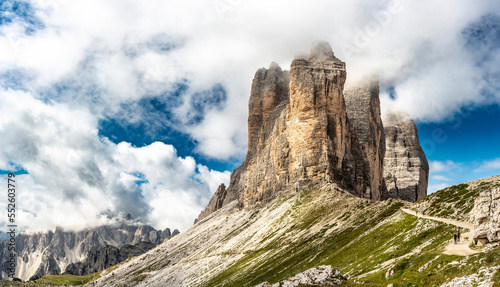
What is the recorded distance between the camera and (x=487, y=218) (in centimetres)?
4681

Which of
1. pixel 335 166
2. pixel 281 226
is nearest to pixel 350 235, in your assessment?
pixel 281 226

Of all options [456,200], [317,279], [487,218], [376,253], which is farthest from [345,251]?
[487,218]

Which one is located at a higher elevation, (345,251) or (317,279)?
(345,251)

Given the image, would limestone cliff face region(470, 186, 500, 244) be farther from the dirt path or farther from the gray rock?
the gray rock

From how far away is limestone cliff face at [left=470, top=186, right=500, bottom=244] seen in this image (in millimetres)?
44656

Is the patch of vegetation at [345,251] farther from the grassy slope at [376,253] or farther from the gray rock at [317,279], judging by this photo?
the gray rock at [317,279]

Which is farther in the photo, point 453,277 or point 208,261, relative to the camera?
point 208,261

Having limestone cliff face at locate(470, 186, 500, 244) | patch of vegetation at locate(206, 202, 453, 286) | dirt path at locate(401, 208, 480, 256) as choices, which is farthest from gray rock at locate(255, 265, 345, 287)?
limestone cliff face at locate(470, 186, 500, 244)

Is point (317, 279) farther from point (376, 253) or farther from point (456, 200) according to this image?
point (456, 200)

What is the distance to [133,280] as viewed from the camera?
7431 inches

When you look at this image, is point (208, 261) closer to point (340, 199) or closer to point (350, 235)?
point (340, 199)

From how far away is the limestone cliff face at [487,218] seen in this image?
44656 millimetres

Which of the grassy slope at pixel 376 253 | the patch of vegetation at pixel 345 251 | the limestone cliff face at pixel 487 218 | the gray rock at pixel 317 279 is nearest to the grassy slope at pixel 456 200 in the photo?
the grassy slope at pixel 376 253

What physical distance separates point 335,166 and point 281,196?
96.0 ft
